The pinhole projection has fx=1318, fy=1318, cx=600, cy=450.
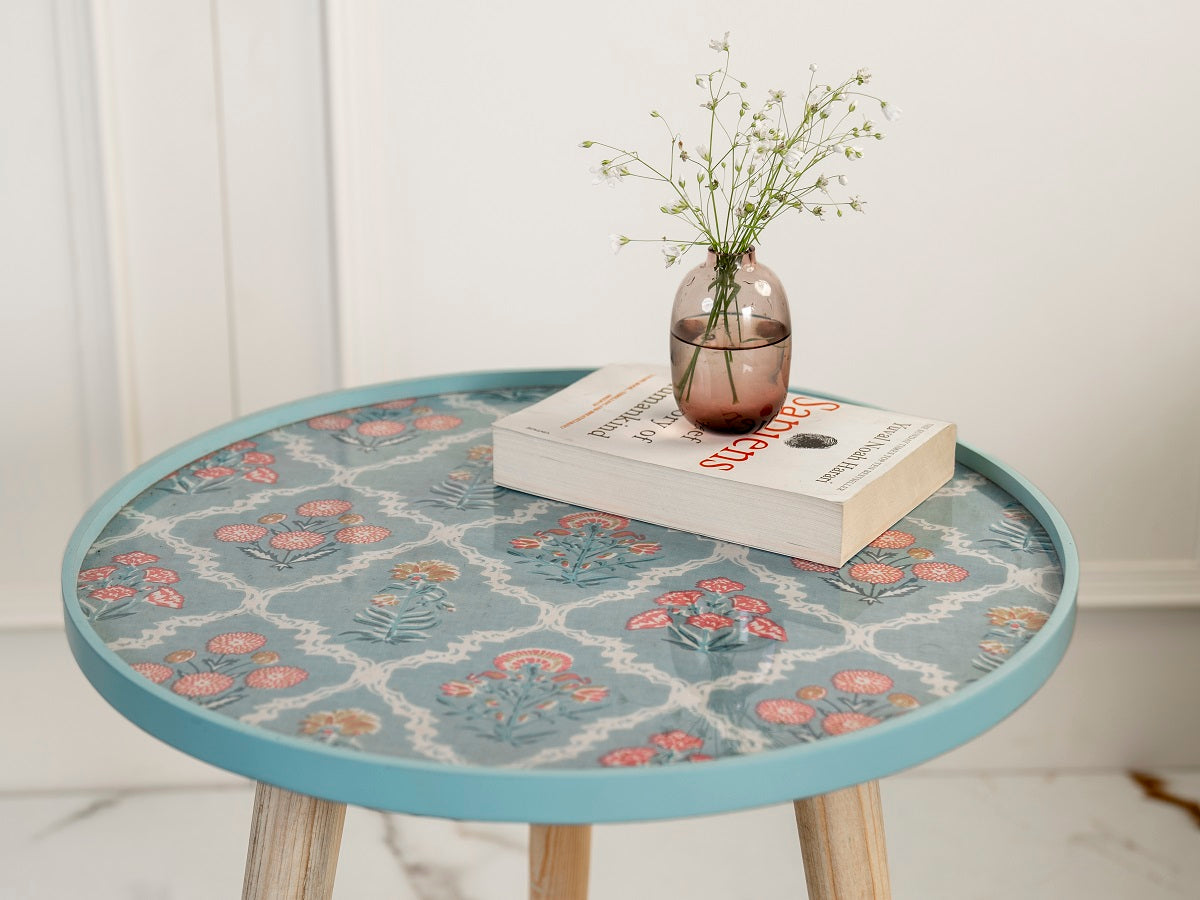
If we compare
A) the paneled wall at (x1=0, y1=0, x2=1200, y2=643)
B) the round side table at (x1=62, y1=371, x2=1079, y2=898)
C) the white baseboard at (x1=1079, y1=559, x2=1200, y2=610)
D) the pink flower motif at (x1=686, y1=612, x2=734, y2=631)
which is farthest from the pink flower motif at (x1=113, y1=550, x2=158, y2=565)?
the white baseboard at (x1=1079, y1=559, x2=1200, y2=610)

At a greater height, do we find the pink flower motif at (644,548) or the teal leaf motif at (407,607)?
the pink flower motif at (644,548)

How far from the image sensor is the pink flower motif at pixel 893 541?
853mm

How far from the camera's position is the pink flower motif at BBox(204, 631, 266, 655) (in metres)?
0.73

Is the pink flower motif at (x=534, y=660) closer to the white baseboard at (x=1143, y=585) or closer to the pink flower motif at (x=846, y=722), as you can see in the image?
the pink flower motif at (x=846, y=722)

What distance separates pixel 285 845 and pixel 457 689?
0.19 m

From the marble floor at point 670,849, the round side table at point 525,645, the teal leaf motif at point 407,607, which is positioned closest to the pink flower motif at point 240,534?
the round side table at point 525,645

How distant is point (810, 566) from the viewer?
0.82m

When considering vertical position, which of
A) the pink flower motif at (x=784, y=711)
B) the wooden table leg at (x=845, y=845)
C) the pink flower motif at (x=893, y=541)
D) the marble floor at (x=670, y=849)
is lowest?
the marble floor at (x=670, y=849)

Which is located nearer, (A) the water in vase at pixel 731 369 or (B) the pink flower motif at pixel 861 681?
(B) the pink flower motif at pixel 861 681

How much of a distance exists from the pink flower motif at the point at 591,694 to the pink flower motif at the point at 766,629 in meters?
0.11

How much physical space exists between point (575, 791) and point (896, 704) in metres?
0.18

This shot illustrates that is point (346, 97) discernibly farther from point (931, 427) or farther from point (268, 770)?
point (268, 770)

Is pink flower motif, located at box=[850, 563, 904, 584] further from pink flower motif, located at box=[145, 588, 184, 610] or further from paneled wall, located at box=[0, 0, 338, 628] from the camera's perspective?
paneled wall, located at box=[0, 0, 338, 628]

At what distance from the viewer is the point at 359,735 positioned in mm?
646
